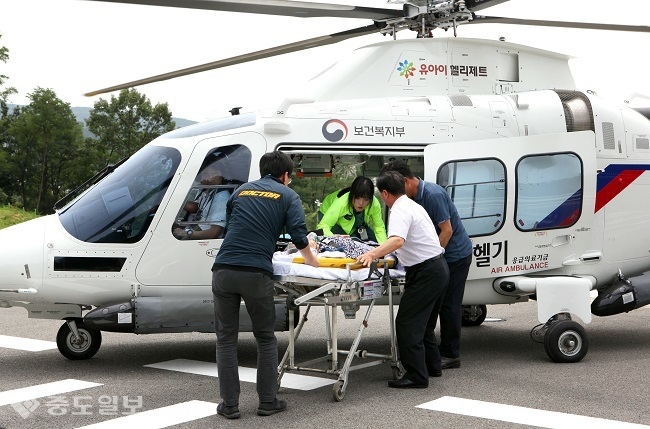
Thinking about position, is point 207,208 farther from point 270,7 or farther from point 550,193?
point 550,193

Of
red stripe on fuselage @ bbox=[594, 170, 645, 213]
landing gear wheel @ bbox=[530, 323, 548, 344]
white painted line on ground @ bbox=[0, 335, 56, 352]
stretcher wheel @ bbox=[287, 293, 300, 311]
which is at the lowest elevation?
white painted line on ground @ bbox=[0, 335, 56, 352]

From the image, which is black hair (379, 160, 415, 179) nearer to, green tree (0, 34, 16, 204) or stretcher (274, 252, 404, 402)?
stretcher (274, 252, 404, 402)

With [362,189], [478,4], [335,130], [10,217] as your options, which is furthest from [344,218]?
[10,217]

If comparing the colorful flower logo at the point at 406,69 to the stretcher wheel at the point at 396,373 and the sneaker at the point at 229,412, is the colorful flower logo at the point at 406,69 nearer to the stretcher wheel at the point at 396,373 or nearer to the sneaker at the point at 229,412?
the stretcher wheel at the point at 396,373

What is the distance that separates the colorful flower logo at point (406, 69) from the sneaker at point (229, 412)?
4.05 m

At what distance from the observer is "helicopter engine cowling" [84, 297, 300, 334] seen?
23.1ft

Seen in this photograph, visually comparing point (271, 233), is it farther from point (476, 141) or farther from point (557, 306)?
point (557, 306)

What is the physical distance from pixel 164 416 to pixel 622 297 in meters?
4.79

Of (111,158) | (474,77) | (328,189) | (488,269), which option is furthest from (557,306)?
(111,158)

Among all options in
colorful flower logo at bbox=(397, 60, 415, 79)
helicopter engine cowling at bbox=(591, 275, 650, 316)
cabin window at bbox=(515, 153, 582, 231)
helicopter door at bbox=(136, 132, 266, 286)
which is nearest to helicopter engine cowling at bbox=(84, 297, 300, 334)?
helicopter door at bbox=(136, 132, 266, 286)

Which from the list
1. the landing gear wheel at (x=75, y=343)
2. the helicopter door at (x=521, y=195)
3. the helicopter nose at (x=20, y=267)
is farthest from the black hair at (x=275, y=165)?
the landing gear wheel at (x=75, y=343)

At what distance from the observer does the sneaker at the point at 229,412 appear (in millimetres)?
5668

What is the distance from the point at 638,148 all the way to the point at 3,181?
49.8m

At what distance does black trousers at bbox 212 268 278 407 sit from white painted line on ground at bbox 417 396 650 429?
1138 millimetres
